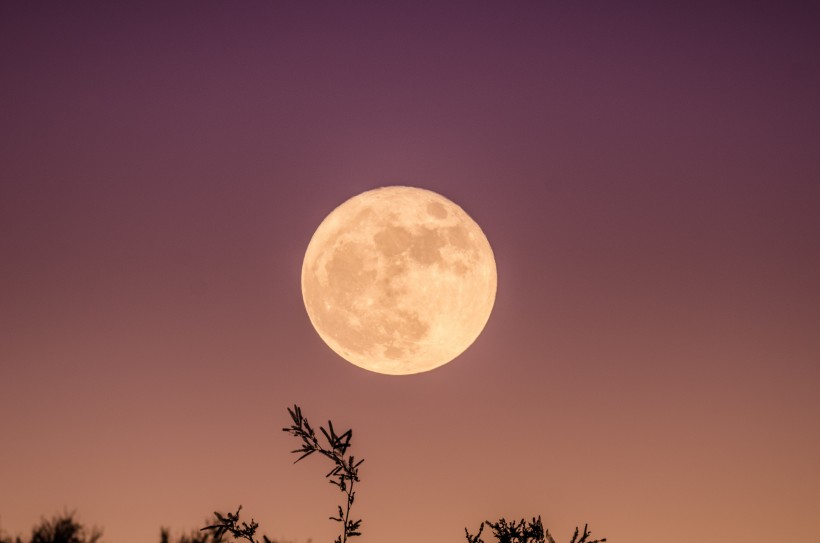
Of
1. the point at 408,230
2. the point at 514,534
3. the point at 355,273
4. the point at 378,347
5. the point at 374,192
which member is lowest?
the point at 514,534

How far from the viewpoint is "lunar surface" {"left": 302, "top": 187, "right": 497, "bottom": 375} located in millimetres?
13750

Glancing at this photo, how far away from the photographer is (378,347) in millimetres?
14258

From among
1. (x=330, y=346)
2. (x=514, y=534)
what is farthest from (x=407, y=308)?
(x=514, y=534)

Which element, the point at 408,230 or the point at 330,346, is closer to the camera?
the point at 408,230

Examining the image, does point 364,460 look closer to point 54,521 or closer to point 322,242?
point 322,242

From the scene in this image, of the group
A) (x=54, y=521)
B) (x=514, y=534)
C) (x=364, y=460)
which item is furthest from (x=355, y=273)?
(x=54, y=521)

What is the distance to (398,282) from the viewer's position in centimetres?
1362

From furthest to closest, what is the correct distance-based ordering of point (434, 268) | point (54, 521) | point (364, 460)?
point (54, 521), point (434, 268), point (364, 460)

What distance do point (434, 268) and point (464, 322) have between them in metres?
1.72

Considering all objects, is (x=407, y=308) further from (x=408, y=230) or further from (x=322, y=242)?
(x=322, y=242)

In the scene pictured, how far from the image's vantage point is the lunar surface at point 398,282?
13750mm

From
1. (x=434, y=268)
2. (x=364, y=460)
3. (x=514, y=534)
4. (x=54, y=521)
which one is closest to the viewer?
(x=364, y=460)

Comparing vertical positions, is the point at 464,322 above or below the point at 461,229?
below

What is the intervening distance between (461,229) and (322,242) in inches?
139
